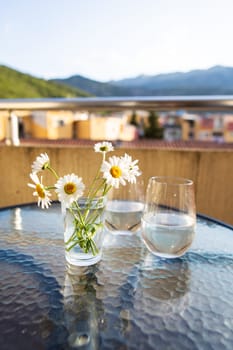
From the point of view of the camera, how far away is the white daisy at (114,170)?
0.65m

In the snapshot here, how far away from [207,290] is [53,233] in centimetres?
51

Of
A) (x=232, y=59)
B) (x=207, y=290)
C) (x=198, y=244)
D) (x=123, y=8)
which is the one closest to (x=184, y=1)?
(x=123, y=8)

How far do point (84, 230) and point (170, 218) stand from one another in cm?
22

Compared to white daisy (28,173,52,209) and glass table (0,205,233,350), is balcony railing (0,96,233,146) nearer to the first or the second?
glass table (0,205,233,350)

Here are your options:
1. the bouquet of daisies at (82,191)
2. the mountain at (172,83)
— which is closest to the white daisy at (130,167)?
the bouquet of daisies at (82,191)

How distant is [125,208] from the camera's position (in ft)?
2.86

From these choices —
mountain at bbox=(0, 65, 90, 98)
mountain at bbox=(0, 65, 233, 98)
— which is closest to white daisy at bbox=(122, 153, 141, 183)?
mountain at bbox=(0, 65, 233, 98)

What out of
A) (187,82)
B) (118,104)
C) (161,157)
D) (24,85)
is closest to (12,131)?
(118,104)

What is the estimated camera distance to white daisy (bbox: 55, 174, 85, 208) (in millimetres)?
→ 621

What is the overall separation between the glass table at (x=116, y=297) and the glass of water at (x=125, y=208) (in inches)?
1.8

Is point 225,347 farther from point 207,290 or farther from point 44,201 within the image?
point 44,201

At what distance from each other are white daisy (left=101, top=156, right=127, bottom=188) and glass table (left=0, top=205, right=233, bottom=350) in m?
0.21

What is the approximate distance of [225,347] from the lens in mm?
440

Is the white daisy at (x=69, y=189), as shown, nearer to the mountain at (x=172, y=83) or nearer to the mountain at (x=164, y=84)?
the mountain at (x=164, y=84)
